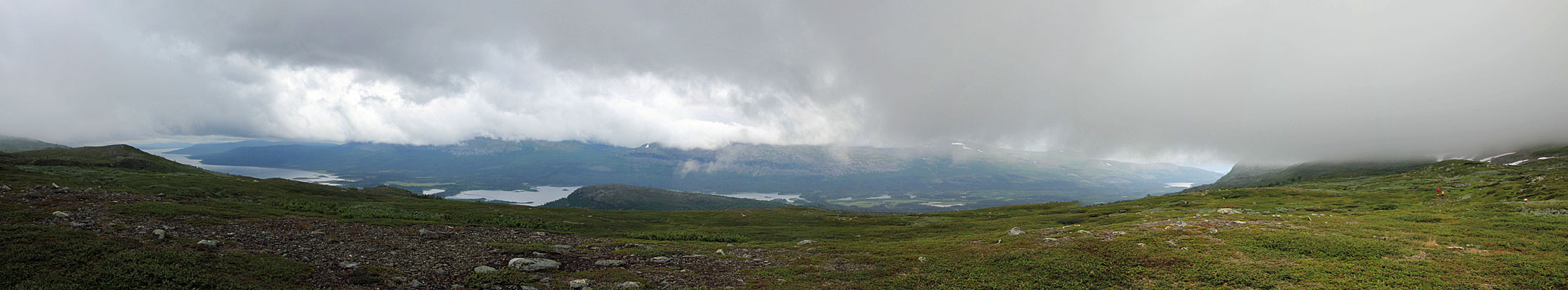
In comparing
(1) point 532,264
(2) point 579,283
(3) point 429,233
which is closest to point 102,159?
(3) point 429,233

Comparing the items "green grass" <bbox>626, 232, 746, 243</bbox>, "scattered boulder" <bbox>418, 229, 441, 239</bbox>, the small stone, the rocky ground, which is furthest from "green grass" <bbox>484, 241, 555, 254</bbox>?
"green grass" <bbox>626, 232, 746, 243</bbox>

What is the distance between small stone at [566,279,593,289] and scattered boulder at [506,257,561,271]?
12.1 feet

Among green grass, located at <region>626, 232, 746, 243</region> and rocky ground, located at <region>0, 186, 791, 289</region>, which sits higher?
rocky ground, located at <region>0, 186, 791, 289</region>

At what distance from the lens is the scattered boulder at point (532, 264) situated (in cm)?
2400

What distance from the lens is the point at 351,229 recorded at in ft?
102

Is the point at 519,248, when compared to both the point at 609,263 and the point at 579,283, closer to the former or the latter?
the point at 609,263

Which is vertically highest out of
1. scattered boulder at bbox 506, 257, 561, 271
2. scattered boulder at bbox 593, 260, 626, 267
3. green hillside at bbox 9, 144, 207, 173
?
green hillside at bbox 9, 144, 207, 173

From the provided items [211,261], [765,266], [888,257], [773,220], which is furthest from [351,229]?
[773,220]

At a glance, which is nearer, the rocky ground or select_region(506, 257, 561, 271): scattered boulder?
the rocky ground

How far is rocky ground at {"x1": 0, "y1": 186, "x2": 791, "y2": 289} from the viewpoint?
851 inches

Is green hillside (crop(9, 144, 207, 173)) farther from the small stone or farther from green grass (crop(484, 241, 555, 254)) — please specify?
the small stone

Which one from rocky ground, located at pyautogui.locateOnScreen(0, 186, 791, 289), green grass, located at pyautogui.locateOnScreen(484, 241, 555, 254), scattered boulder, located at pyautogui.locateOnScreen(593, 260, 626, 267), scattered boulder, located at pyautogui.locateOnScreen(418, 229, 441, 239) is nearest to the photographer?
rocky ground, located at pyautogui.locateOnScreen(0, 186, 791, 289)

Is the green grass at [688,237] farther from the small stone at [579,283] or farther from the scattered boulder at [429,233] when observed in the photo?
the small stone at [579,283]

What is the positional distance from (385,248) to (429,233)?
5.92m
